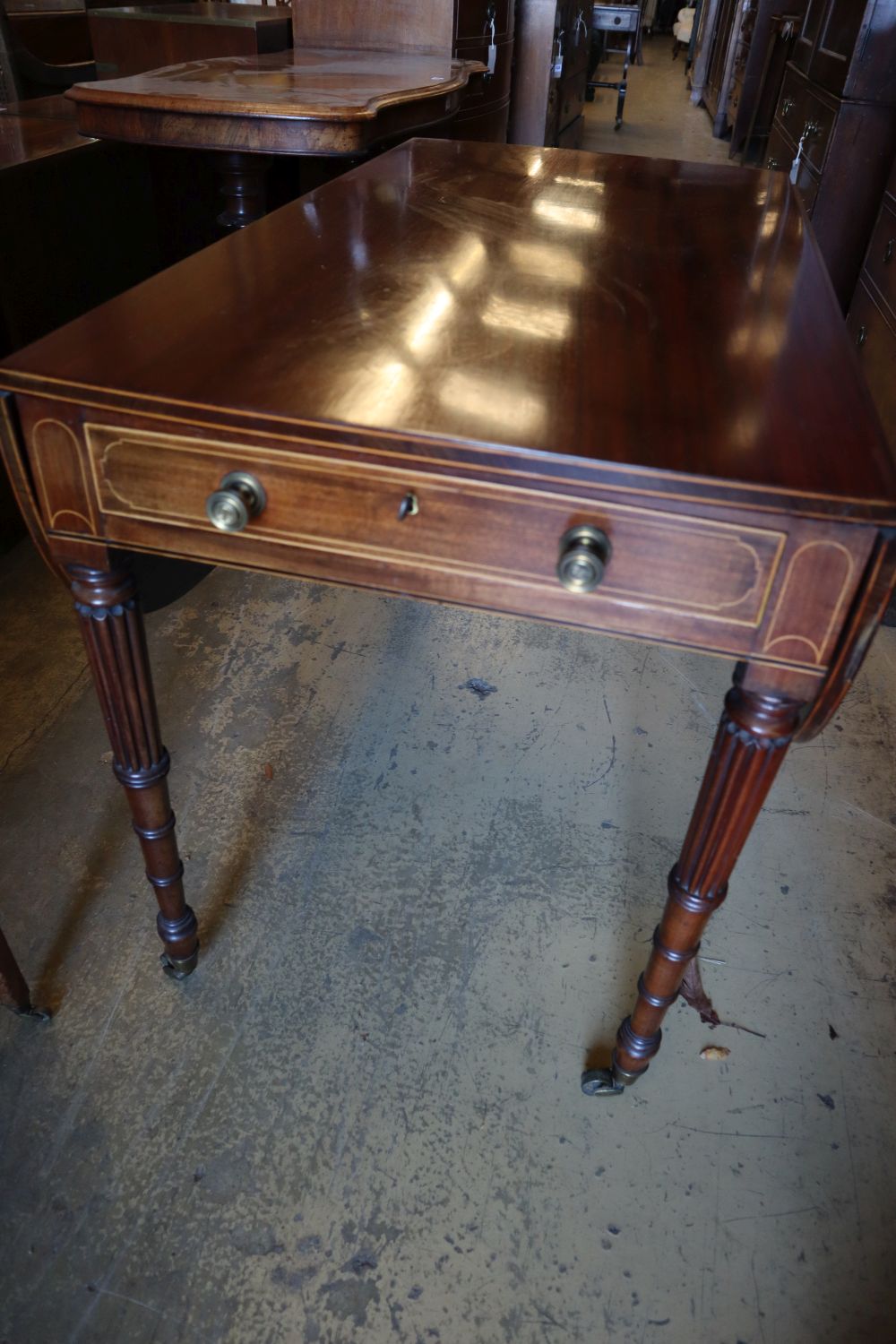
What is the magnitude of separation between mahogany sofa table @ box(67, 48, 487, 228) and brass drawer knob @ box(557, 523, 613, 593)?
148 centimetres

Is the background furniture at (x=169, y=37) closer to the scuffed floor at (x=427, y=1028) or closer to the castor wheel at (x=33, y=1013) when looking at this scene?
the scuffed floor at (x=427, y=1028)

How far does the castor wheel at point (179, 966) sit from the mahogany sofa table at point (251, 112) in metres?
1.59

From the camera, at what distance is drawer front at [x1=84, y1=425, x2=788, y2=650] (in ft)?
2.56

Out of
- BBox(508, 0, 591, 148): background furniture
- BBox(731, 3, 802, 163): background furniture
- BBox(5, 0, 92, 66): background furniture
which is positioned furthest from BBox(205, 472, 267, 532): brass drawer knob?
BBox(731, 3, 802, 163): background furniture

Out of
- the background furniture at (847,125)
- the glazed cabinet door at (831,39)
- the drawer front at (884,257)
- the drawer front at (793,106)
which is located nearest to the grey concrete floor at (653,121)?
the drawer front at (793,106)

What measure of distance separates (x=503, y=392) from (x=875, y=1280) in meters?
1.07

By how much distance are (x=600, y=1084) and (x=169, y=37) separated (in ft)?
9.92

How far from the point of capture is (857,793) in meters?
1.71

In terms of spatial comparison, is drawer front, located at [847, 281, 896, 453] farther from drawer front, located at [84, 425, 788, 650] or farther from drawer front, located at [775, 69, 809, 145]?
drawer front, located at [84, 425, 788, 650]

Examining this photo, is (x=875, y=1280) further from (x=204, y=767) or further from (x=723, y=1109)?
(x=204, y=767)

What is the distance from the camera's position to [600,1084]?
122cm

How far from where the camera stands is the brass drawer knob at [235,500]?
0.84 meters

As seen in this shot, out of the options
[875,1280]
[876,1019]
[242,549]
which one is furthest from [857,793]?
[242,549]

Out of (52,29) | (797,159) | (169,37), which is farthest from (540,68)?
(169,37)
